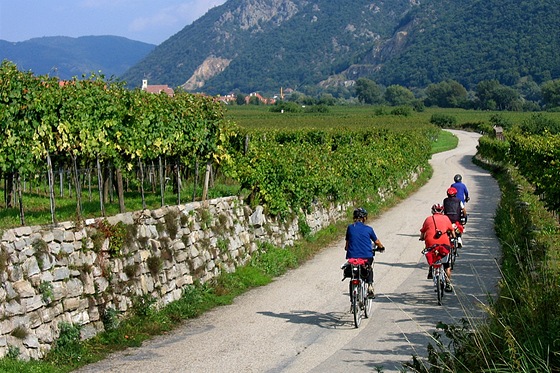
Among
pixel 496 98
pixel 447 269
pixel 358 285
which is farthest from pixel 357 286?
pixel 496 98

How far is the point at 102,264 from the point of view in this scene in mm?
11562

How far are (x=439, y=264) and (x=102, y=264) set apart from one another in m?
5.66

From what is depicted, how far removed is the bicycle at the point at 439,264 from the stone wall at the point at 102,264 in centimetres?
431

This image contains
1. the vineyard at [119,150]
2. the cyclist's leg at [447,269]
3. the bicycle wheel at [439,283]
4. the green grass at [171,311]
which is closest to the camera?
the green grass at [171,311]

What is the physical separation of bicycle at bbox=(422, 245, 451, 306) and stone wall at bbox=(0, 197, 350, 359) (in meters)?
4.31

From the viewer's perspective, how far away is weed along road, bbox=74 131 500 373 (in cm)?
1010

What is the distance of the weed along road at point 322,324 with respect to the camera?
10.1 m

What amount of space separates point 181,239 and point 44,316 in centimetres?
436

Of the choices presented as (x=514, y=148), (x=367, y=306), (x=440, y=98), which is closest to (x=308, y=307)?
(x=367, y=306)

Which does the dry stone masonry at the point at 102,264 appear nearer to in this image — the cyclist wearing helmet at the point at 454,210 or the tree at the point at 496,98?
the cyclist wearing helmet at the point at 454,210

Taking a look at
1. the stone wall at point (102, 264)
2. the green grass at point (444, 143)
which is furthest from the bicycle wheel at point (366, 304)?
the green grass at point (444, 143)

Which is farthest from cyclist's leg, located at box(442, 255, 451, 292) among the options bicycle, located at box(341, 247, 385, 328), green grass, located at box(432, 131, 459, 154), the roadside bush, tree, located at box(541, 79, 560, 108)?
tree, located at box(541, 79, 560, 108)

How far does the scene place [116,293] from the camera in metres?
11.8

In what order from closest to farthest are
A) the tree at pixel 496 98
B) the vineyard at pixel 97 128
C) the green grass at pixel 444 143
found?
the vineyard at pixel 97 128, the green grass at pixel 444 143, the tree at pixel 496 98
